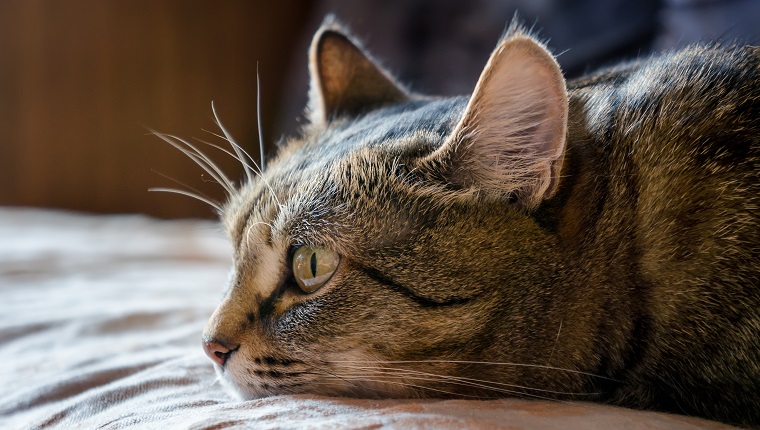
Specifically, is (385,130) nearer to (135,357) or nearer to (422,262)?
(422,262)

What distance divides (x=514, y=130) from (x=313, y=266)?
313 millimetres

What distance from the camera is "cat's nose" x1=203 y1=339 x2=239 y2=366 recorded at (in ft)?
2.91

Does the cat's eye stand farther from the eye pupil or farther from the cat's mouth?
the cat's mouth

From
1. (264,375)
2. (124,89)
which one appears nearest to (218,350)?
(264,375)

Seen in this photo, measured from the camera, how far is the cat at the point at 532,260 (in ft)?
2.63

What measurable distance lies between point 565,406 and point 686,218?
299 millimetres

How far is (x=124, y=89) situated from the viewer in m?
3.53

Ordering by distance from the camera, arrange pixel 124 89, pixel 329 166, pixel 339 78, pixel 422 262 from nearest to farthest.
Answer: pixel 422 262
pixel 329 166
pixel 339 78
pixel 124 89

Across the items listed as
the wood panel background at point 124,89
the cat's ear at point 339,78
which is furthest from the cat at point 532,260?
the wood panel background at point 124,89

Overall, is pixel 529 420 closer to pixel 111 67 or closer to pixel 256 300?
pixel 256 300

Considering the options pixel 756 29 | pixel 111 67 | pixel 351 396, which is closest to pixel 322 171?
pixel 351 396

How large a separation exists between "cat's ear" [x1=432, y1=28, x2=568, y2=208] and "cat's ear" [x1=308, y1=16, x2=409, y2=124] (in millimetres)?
493

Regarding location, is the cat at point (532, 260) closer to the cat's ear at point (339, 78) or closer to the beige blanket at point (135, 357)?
the beige blanket at point (135, 357)

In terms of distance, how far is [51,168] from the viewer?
343 centimetres
